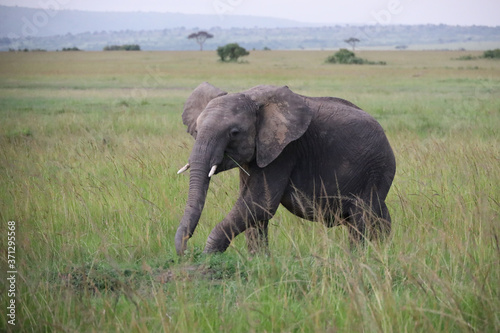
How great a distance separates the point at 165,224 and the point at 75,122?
878 centimetres

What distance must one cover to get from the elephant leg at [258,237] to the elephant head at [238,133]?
1.69 feet

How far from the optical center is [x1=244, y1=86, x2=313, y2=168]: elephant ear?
15.5 ft

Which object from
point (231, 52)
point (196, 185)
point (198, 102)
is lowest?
point (231, 52)

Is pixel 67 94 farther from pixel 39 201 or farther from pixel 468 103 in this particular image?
pixel 39 201

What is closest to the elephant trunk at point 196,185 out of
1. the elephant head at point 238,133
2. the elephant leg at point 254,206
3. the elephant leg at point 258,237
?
the elephant head at point 238,133

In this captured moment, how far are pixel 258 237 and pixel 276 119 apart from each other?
931 mm

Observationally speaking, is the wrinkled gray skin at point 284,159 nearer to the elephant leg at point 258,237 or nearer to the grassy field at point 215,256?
the elephant leg at point 258,237

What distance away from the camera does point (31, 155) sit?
9039mm

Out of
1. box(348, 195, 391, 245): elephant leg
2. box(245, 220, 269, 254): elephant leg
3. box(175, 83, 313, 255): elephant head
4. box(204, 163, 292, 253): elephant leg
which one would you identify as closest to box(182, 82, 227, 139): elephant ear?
box(175, 83, 313, 255): elephant head

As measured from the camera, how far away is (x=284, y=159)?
4.98 metres

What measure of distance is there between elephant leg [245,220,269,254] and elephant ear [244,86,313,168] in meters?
0.57

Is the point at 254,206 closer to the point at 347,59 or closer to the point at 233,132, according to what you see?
the point at 233,132

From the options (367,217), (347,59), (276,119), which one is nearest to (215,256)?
(276,119)

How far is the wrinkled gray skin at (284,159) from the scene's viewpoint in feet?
15.1
